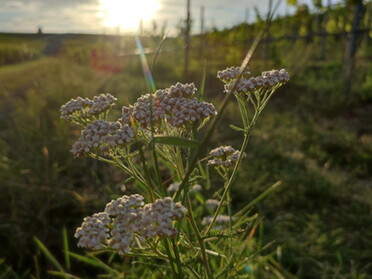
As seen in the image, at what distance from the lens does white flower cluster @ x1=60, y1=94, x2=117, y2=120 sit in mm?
1433

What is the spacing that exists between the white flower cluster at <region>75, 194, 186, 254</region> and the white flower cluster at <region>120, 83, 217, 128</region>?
258mm

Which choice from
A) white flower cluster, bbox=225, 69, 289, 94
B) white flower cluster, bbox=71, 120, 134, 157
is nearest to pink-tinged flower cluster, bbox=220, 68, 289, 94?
white flower cluster, bbox=225, 69, 289, 94

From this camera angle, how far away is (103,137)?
4.02 ft

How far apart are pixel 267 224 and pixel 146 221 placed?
2.51 m

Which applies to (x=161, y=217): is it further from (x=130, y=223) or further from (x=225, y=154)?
(x=225, y=154)

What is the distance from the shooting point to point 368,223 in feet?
11.4

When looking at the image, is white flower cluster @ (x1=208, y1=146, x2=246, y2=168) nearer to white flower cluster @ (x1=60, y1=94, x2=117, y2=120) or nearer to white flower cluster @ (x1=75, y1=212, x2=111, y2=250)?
white flower cluster @ (x1=60, y1=94, x2=117, y2=120)

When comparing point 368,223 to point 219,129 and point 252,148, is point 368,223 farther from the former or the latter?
point 219,129

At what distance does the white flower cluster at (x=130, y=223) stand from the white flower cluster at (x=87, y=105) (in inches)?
15.6

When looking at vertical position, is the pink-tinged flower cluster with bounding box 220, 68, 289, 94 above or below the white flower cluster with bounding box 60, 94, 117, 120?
above

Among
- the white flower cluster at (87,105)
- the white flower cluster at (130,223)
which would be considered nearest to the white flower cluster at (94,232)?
the white flower cluster at (130,223)

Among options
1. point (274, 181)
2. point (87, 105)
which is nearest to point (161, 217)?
point (87, 105)

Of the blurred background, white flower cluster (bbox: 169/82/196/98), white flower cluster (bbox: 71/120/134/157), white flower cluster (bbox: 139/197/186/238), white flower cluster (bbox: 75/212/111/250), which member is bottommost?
the blurred background

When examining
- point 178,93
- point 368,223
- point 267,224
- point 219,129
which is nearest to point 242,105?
point 178,93
